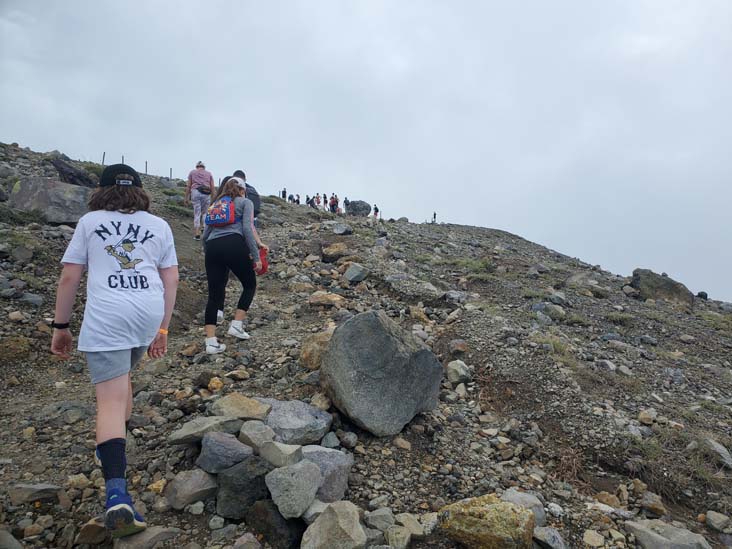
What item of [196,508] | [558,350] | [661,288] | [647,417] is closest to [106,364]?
[196,508]

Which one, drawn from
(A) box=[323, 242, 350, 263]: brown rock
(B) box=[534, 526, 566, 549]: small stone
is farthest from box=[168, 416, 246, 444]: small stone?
(A) box=[323, 242, 350, 263]: brown rock

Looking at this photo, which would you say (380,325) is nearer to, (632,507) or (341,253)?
(632,507)

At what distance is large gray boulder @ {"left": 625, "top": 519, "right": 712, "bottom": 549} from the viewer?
296 centimetres

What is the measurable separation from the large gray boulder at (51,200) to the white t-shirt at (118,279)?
23.9 ft

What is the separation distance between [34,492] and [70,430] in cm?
87

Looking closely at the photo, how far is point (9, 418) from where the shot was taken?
3.80 m

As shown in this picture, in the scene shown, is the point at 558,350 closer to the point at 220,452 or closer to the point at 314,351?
the point at 314,351

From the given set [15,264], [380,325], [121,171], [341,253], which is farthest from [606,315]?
[15,264]

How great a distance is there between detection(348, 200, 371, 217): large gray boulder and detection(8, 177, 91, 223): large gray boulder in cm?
2234

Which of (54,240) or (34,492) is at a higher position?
(54,240)

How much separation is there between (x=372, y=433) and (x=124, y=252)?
94.6 inches

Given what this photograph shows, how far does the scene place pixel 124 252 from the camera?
8.95 feet

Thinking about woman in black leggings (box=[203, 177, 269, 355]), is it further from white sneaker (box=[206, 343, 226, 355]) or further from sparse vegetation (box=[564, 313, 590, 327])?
sparse vegetation (box=[564, 313, 590, 327])

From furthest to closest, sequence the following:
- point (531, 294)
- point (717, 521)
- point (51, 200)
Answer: point (531, 294) < point (51, 200) < point (717, 521)
